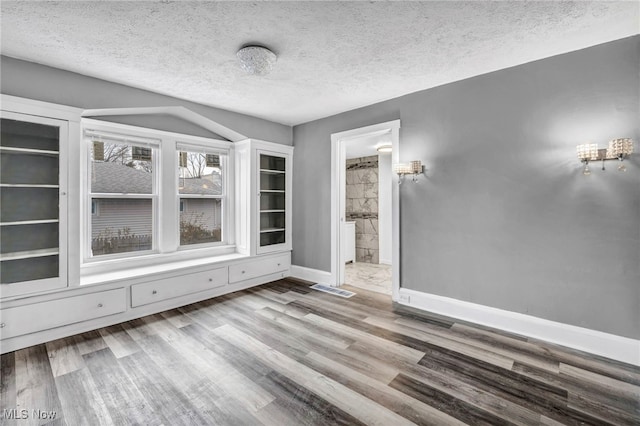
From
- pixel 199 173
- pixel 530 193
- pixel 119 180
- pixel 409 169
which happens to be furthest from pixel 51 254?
pixel 530 193

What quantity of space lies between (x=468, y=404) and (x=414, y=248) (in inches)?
74.7

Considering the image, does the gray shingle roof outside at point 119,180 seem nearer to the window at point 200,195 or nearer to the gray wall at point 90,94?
the window at point 200,195

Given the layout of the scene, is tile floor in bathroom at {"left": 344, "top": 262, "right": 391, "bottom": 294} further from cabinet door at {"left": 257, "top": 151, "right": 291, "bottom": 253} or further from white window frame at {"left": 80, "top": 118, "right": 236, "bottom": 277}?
white window frame at {"left": 80, "top": 118, "right": 236, "bottom": 277}

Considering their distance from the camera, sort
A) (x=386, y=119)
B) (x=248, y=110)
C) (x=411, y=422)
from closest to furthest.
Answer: (x=411, y=422) → (x=386, y=119) → (x=248, y=110)

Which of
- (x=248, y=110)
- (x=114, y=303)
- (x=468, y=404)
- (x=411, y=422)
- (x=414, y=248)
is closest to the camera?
(x=411, y=422)

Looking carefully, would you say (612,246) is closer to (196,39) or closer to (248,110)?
(196,39)

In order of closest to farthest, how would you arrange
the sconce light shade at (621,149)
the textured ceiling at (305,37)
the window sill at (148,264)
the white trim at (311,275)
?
1. the textured ceiling at (305,37)
2. the sconce light shade at (621,149)
3. the window sill at (148,264)
4. the white trim at (311,275)

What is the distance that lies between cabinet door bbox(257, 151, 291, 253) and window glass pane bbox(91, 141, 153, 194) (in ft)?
5.05

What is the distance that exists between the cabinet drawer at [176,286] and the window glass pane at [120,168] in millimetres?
1230

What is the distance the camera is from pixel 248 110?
4.14 meters

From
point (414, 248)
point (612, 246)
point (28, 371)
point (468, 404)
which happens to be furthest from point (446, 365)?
point (28, 371)

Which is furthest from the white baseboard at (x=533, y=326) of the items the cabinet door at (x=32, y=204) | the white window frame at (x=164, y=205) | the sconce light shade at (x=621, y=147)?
the cabinet door at (x=32, y=204)

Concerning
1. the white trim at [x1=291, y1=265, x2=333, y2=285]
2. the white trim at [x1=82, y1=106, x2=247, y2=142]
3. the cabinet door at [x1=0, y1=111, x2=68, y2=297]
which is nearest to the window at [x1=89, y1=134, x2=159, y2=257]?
the white trim at [x1=82, y1=106, x2=247, y2=142]

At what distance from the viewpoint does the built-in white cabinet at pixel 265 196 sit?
438cm
